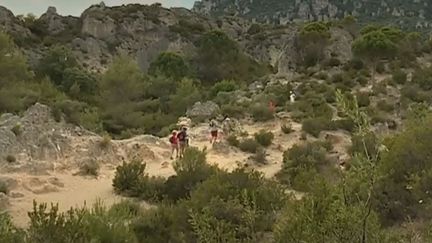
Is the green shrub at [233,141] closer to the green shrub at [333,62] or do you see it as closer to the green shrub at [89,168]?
the green shrub at [89,168]

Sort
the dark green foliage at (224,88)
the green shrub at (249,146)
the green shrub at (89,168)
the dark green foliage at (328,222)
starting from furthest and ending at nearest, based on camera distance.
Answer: the dark green foliage at (224,88) → the green shrub at (249,146) → the green shrub at (89,168) → the dark green foliage at (328,222)

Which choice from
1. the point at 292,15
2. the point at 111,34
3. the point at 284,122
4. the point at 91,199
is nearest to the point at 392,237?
the point at 91,199

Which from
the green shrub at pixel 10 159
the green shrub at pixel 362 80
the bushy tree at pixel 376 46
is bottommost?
the green shrub at pixel 10 159

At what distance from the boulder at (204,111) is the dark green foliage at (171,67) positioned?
20.2 meters

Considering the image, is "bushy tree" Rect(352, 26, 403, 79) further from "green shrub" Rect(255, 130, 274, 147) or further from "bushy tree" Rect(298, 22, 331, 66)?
"green shrub" Rect(255, 130, 274, 147)

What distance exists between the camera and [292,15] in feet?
353

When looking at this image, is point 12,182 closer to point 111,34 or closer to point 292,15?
point 111,34

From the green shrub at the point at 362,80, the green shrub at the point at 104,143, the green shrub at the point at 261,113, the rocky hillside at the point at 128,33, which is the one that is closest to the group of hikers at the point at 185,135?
the green shrub at the point at 261,113

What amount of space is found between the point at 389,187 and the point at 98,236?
6805 millimetres

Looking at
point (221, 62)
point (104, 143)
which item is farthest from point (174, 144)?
point (221, 62)

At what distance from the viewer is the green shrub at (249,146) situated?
26281mm

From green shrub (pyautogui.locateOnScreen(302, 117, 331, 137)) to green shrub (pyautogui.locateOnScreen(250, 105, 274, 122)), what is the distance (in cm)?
366

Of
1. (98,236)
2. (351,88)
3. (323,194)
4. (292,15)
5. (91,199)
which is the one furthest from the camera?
(292,15)

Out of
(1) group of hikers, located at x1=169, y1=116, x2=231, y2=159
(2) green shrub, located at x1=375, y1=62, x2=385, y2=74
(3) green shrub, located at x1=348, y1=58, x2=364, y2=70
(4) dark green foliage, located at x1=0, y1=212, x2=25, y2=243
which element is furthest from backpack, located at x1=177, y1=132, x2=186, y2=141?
(3) green shrub, located at x1=348, y1=58, x2=364, y2=70
